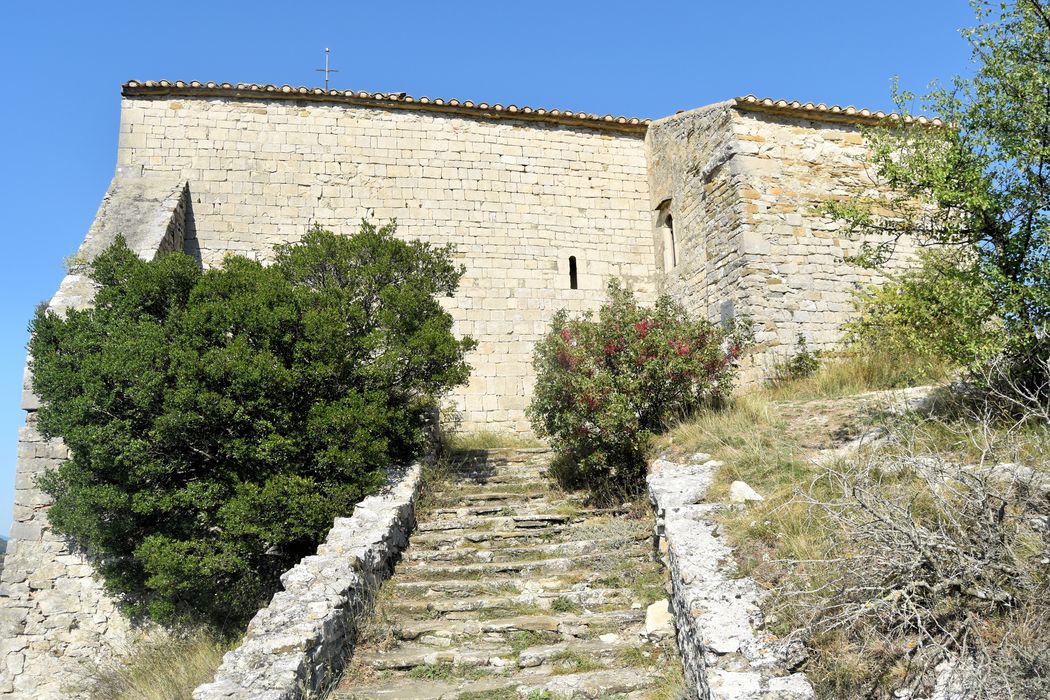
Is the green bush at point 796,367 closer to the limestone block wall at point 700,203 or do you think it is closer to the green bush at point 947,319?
the limestone block wall at point 700,203

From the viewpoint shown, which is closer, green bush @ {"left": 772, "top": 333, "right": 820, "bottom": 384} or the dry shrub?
the dry shrub

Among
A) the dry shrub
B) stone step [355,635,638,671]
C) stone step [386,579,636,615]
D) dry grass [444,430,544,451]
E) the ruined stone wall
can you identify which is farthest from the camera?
dry grass [444,430,544,451]

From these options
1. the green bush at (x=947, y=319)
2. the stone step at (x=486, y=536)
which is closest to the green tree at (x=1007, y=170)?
the green bush at (x=947, y=319)

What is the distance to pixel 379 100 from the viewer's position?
13656 mm

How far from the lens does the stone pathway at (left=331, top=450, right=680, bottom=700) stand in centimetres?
575

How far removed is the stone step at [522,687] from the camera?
5.50m

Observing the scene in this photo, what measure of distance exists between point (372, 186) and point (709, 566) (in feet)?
32.3

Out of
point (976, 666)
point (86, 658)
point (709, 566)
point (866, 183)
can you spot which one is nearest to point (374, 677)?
point (709, 566)

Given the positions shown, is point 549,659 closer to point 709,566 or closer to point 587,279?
point 709,566

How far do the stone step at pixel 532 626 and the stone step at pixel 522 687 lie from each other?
59cm

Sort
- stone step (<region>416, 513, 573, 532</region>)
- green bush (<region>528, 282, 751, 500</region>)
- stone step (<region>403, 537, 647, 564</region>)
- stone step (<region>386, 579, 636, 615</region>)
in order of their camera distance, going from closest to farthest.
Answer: stone step (<region>386, 579, 636, 615</region>), stone step (<region>403, 537, 647, 564</region>), stone step (<region>416, 513, 573, 532</region>), green bush (<region>528, 282, 751, 500</region>)

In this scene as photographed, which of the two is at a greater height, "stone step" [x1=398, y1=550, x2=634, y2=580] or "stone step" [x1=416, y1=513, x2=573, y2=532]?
"stone step" [x1=416, y1=513, x2=573, y2=532]

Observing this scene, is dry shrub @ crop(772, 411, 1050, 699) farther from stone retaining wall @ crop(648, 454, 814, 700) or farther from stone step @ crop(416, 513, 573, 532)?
stone step @ crop(416, 513, 573, 532)

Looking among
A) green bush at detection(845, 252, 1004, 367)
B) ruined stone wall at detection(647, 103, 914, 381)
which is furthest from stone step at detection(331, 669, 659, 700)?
ruined stone wall at detection(647, 103, 914, 381)
